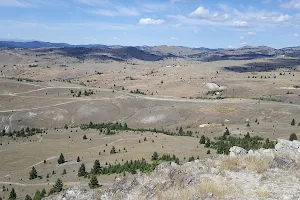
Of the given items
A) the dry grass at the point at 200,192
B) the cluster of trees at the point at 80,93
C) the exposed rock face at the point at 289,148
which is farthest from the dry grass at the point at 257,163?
the cluster of trees at the point at 80,93

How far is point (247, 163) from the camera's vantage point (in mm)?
29375

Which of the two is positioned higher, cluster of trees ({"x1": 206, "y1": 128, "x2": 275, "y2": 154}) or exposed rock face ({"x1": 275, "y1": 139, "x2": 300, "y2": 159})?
exposed rock face ({"x1": 275, "y1": 139, "x2": 300, "y2": 159})

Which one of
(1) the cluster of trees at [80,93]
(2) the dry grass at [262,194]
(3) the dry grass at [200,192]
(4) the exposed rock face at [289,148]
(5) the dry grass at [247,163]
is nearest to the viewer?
(2) the dry grass at [262,194]

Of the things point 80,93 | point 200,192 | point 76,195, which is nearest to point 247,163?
point 200,192

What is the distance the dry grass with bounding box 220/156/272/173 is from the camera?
2853 centimetres

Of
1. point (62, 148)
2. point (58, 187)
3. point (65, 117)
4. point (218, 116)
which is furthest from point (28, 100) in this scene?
point (58, 187)

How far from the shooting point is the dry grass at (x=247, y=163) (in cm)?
2853

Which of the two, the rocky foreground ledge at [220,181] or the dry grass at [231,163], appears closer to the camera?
the rocky foreground ledge at [220,181]

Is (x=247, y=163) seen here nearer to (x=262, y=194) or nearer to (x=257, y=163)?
(x=257, y=163)

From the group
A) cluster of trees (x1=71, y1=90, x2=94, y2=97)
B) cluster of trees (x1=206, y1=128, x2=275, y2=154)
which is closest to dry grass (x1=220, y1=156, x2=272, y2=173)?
cluster of trees (x1=206, y1=128, x2=275, y2=154)

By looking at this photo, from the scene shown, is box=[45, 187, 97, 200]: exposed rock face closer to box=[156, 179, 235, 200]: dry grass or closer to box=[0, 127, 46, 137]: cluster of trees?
box=[156, 179, 235, 200]: dry grass

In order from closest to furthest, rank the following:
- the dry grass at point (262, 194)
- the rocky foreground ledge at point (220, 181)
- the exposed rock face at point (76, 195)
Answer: the dry grass at point (262, 194)
the rocky foreground ledge at point (220, 181)
the exposed rock face at point (76, 195)

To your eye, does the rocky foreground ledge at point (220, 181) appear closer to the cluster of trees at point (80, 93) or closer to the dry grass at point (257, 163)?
the dry grass at point (257, 163)

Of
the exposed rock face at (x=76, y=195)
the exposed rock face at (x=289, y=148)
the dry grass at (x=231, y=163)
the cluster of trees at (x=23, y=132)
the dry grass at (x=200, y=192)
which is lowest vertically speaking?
the cluster of trees at (x=23, y=132)
